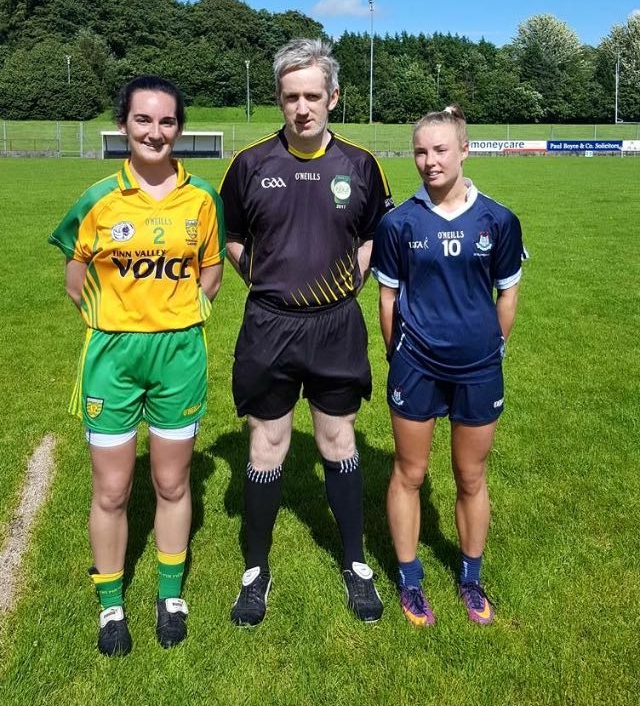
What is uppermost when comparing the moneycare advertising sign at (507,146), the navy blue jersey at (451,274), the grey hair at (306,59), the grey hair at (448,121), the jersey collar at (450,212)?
the moneycare advertising sign at (507,146)

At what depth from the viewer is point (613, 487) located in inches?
Answer: 163

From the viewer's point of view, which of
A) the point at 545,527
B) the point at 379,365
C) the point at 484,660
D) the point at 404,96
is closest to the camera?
the point at 484,660

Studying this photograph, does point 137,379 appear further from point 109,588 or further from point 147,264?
point 109,588

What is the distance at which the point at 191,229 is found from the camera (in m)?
2.66

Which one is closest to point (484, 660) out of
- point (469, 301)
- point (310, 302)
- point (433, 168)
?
point (469, 301)

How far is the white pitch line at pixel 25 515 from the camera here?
3.27 meters

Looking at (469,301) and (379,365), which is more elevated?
(469,301)

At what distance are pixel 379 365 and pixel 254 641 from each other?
12.6 feet

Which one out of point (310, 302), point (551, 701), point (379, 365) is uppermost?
point (310, 302)

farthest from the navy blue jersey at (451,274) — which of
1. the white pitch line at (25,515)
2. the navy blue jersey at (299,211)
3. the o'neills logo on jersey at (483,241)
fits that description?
the white pitch line at (25,515)

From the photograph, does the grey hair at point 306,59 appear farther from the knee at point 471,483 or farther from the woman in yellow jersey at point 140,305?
the knee at point 471,483

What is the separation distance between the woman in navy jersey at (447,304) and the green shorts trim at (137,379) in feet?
2.79

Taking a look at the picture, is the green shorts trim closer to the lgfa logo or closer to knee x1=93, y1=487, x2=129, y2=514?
knee x1=93, y1=487, x2=129, y2=514

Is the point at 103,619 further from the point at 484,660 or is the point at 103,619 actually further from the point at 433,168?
the point at 433,168
